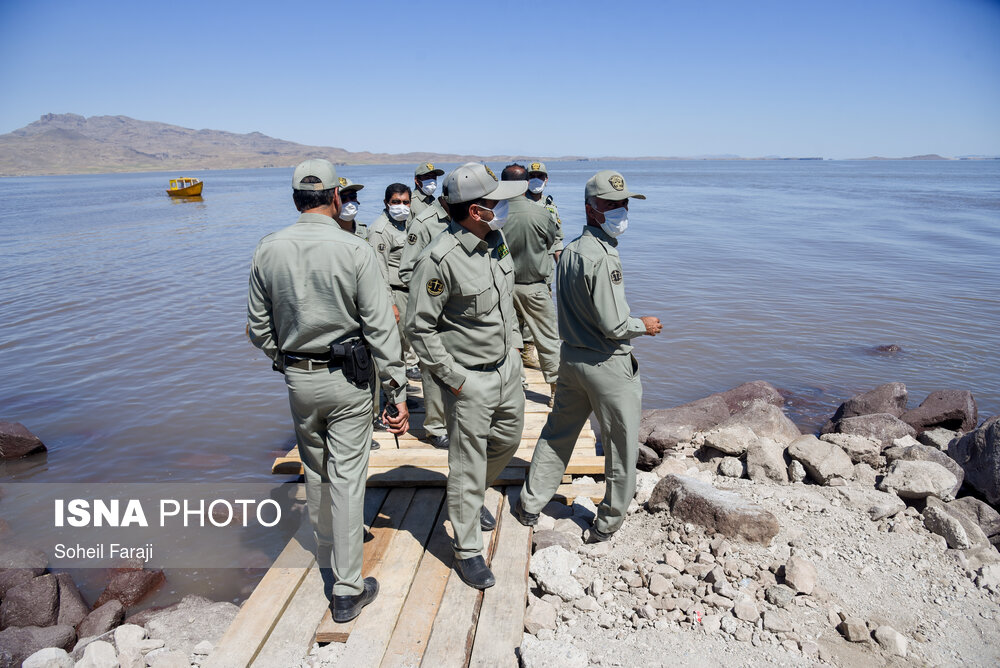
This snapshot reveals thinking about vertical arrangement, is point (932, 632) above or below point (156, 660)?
above

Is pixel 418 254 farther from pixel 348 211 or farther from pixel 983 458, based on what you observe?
pixel 983 458

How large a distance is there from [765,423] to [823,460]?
61.3 inches

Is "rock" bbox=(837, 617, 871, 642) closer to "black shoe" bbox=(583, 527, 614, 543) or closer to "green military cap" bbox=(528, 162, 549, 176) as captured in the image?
"black shoe" bbox=(583, 527, 614, 543)

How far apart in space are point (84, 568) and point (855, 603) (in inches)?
241

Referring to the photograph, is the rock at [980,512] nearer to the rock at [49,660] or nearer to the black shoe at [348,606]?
the black shoe at [348,606]

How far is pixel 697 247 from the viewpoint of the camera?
77.8 ft

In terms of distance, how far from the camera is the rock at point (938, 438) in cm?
679

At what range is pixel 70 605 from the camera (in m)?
4.87

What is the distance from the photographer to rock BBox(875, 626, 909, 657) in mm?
3250

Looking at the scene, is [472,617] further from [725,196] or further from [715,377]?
[725,196]

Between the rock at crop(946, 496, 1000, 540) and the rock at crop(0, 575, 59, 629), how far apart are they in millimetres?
6937

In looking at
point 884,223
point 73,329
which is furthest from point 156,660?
point 884,223

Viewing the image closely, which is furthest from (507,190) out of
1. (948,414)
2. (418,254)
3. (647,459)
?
(948,414)

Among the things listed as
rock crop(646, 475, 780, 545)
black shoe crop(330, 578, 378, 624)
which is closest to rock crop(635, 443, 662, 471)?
rock crop(646, 475, 780, 545)
